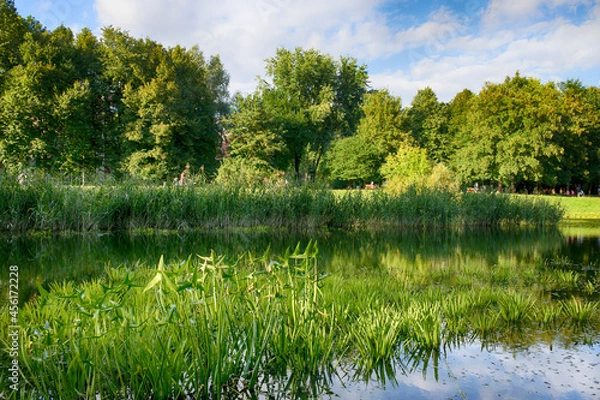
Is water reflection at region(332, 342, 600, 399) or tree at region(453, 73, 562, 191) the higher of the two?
tree at region(453, 73, 562, 191)

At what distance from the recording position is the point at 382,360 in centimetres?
400

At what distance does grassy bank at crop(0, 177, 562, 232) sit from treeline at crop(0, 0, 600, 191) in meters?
4.25

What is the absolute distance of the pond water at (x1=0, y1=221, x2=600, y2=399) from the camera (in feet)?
11.8

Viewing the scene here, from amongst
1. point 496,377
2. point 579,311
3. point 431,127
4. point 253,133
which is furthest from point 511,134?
point 496,377

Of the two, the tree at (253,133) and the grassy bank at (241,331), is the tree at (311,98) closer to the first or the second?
the tree at (253,133)

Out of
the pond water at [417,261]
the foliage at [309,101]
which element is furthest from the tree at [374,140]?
the pond water at [417,261]

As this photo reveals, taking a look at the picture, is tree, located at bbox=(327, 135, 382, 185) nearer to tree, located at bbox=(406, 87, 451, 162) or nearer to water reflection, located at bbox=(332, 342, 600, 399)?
tree, located at bbox=(406, 87, 451, 162)

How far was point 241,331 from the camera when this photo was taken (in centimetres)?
359

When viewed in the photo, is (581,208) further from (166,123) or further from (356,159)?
(166,123)

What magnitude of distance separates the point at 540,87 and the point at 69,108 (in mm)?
40486

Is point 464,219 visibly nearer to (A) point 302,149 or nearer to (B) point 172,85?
(B) point 172,85

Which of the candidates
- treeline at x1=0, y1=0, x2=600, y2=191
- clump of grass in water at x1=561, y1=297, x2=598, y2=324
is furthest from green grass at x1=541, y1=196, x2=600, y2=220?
clump of grass in water at x1=561, y1=297, x2=598, y2=324

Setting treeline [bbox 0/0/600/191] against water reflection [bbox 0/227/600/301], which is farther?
treeline [bbox 0/0/600/191]

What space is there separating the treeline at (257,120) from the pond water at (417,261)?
33.8 feet
